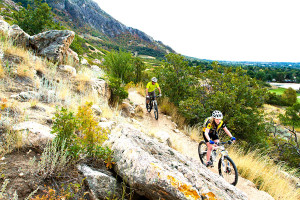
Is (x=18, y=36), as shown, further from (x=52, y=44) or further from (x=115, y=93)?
(x=115, y=93)

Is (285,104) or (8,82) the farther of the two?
(285,104)

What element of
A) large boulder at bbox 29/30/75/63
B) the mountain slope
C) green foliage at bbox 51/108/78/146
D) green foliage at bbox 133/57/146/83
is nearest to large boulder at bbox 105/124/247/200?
green foliage at bbox 51/108/78/146

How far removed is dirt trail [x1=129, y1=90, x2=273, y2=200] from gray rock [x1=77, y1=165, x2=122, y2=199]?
263cm

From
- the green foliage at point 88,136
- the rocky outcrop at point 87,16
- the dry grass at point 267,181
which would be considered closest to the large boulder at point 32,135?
the green foliage at point 88,136

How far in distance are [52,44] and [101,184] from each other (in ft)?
26.3

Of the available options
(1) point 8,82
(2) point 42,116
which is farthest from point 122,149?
(1) point 8,82

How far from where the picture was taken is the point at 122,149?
9.30 feet

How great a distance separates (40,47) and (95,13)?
218 meters

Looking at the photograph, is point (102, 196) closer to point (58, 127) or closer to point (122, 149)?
point (122, 149)

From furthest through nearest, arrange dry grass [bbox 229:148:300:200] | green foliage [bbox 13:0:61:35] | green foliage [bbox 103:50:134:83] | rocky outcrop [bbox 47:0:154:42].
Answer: rocky outcrop [bbox 47:0:154:42]
green foliage [bbox 103:50:134:83]
green foliage [bbox 13:0:61:35]
dry grass [bbox 229:148:300:200]

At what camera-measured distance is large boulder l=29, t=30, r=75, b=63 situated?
7.50m

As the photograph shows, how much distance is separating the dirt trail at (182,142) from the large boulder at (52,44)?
5.30 meters

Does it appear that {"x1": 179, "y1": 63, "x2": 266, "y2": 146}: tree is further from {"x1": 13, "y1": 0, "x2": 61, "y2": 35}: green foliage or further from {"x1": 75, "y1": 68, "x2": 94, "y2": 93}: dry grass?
{"x1": 13, "y1": 0, "x2": 61, "y2": 35}: green foliage

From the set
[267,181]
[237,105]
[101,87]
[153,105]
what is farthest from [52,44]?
[267,181]
